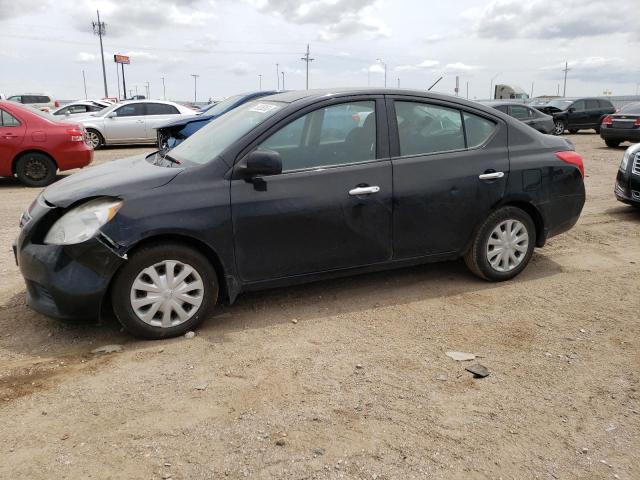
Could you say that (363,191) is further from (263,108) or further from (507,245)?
(507,245)

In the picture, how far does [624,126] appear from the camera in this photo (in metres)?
15.9

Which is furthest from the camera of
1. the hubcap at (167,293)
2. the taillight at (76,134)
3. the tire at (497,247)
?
the taillight at (76,134)

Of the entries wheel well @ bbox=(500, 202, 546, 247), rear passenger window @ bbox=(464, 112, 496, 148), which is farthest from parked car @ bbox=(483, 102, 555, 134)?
rear passenger window @ bbox=(464, 112, 496, 148)

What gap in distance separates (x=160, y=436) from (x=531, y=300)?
3038mm

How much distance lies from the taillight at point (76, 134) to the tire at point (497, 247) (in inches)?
308

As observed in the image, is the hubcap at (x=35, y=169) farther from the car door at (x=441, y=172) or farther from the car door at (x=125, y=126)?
the car door at (x=441, y=172)

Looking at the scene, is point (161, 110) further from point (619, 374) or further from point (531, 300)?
point (619, 374)

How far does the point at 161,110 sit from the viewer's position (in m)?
16.6

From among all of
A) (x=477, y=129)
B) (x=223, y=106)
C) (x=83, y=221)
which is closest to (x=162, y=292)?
(x=83, y=221)

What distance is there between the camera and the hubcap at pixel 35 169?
964 cm

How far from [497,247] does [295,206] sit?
1884 millimetres

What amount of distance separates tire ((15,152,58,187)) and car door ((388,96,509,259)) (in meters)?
7.68

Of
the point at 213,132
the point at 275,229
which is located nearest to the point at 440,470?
the point at 275,229

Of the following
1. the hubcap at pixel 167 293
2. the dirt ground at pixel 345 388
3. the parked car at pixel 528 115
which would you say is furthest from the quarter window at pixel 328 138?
the parked car at pixel 528 115
